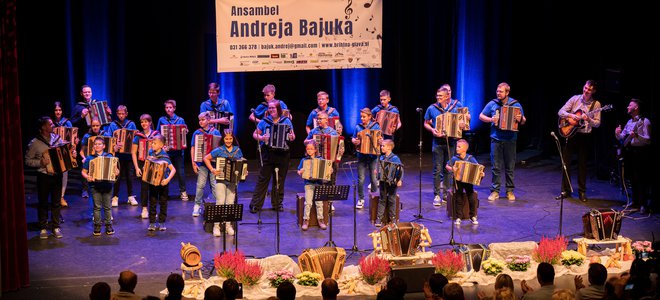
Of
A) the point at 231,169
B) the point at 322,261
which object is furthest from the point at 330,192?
the point at 231,169

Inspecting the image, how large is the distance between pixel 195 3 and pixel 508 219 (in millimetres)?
9601

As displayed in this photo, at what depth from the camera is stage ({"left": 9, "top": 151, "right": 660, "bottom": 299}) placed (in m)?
12.1

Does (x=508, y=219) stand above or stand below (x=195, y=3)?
below

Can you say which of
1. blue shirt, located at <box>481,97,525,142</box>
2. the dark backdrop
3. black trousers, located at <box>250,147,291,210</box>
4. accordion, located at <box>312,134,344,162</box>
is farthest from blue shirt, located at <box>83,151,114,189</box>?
blue shirt, located at <box>481,97,525,142</box>

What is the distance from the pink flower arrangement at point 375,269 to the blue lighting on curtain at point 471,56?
10857 mm

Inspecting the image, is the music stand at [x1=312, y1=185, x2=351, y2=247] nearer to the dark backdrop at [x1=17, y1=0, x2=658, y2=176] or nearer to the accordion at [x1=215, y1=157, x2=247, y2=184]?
the accordion at [x1=215, y1=157, x2=247, y2=184]

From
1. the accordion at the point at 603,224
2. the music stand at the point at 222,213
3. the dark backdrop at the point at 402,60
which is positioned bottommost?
the accordion at the point at 603,224

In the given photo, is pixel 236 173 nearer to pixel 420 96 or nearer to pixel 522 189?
pixel 522 189

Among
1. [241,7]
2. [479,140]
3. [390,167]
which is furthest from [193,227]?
[479,140]

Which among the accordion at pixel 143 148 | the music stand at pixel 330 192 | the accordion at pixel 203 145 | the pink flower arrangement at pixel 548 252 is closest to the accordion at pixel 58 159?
the accordion at pixel 143 148

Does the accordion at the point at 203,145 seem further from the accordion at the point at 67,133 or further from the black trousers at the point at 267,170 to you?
the accordion at the point at 67,133

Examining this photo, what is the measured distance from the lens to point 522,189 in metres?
17.6

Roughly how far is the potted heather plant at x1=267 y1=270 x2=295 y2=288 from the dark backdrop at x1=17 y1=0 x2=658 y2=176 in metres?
9.02

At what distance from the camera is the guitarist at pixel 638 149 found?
15.4 meters
